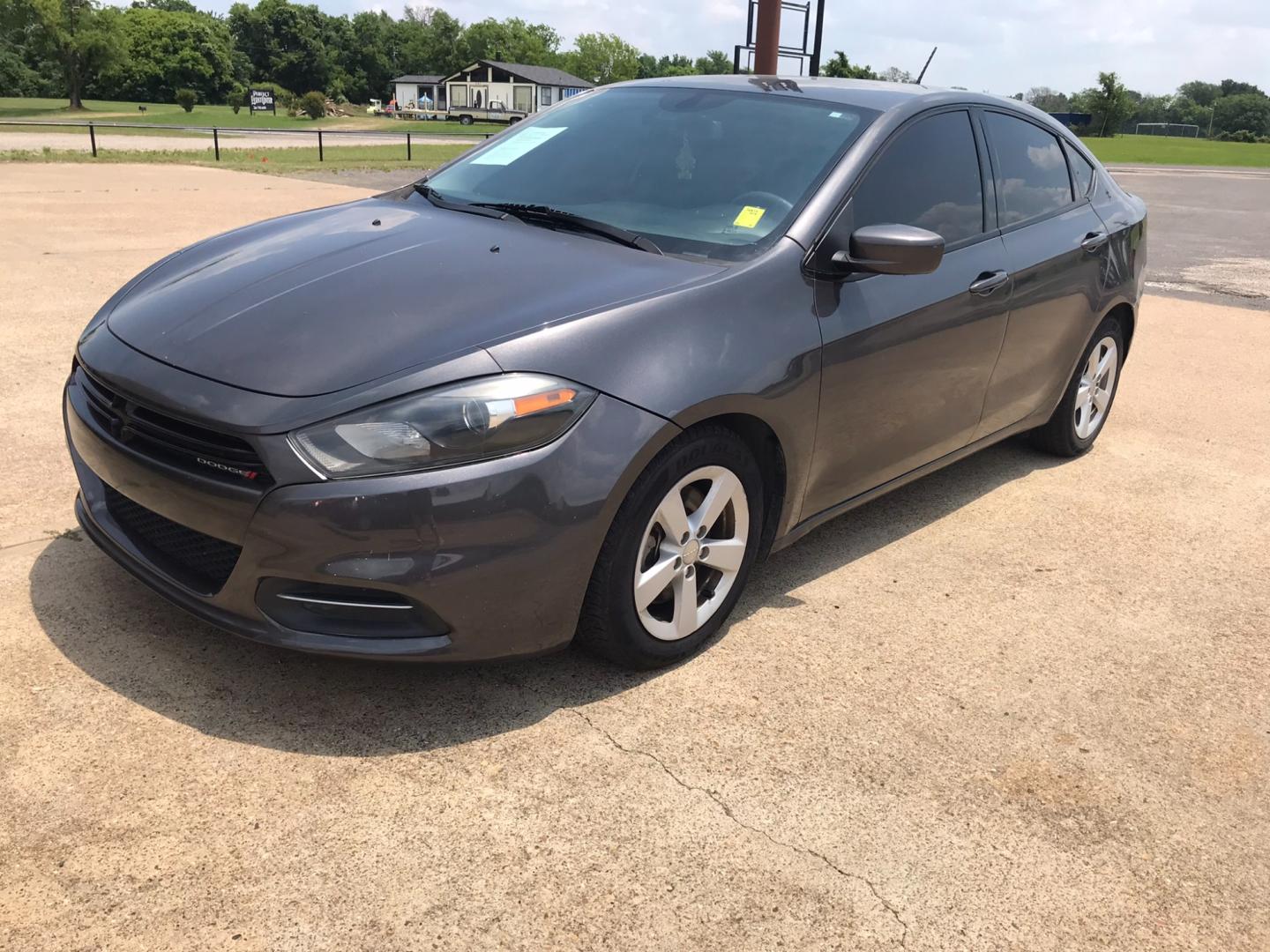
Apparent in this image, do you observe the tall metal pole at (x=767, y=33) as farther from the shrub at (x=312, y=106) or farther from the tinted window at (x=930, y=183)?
the shrub at (x=312, y=106)

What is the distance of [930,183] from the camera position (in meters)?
3.87

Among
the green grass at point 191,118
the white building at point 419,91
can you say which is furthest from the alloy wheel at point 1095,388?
the white building at point 419,91

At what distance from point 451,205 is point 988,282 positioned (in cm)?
197

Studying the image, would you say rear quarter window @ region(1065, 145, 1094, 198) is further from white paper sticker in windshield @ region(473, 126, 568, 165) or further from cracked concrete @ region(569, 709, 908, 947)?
cracked concrete @ region(569, 709, 908, 947)

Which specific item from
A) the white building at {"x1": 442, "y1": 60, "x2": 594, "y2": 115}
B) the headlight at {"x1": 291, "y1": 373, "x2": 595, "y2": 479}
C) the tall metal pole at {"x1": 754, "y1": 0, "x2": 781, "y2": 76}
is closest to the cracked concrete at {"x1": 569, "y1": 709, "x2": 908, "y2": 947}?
the headlight at {"x1": 291, "y1": 373, "x2": 595, "y2": 479}

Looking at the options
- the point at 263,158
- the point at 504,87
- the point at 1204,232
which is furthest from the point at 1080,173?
the point at 504,87

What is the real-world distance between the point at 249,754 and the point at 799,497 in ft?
5.77

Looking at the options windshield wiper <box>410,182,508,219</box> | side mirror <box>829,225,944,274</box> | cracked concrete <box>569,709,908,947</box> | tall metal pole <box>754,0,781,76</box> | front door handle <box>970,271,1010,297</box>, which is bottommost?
cracked concrete <box>569,709,908,947</box>

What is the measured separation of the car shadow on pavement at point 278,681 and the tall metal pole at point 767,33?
12.4m

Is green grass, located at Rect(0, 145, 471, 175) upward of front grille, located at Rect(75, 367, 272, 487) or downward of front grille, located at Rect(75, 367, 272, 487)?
downward

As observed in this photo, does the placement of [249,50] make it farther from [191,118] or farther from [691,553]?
[691,553]

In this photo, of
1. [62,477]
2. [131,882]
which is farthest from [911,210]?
[62,477]

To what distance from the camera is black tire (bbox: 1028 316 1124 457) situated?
5.00 meters

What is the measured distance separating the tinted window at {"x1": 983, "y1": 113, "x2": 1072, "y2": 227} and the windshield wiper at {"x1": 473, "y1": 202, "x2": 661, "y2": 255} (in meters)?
1.67
